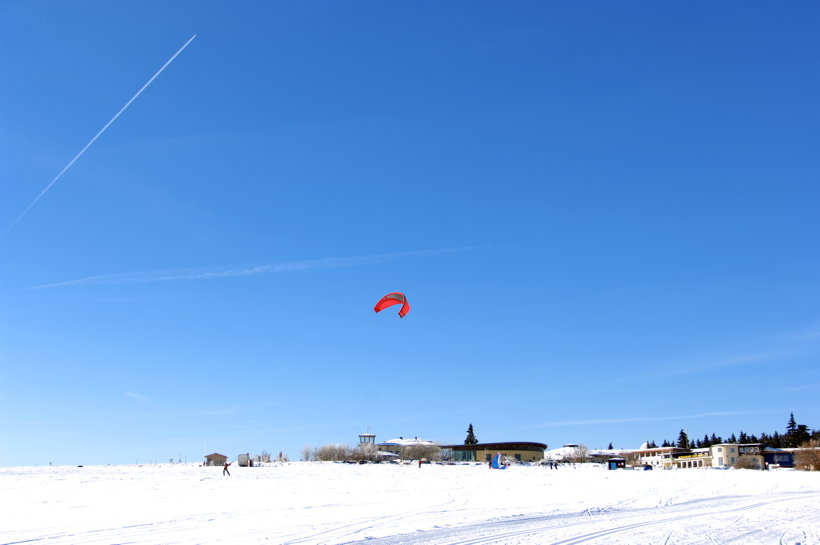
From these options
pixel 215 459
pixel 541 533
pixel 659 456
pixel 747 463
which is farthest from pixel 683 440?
pixel 541 533

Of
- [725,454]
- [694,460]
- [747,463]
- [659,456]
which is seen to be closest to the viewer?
[747,463]

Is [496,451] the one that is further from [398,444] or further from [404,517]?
[404,517]

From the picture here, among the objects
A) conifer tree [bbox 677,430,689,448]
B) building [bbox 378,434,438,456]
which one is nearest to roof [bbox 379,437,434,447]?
building [bbox 378,434,438,456]

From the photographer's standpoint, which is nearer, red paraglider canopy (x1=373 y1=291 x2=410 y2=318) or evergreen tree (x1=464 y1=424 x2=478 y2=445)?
red paraglider canopy (x1=373 y1=291 x2=410 y2=318)

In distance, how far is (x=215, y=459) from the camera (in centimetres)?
7644

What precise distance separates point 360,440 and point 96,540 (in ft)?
370

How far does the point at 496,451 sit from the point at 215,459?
55.4m

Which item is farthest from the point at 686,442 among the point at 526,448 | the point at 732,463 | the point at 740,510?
the point at 740,510

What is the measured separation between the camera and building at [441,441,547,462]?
116812 millimetres

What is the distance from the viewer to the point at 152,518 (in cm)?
1961

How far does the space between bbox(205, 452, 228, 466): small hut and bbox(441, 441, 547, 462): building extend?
161 feet

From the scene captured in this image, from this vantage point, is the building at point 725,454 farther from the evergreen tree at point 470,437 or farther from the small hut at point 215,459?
the small hut at point 215,459

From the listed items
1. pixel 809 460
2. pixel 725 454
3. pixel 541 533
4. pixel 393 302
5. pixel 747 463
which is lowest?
pixel 747 463

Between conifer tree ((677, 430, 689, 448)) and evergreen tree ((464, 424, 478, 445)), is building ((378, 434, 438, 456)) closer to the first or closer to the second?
evergreen tree ((464, 424, 478, 445))
